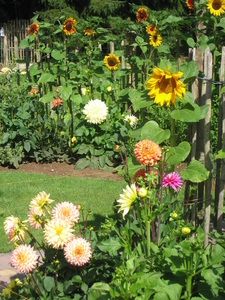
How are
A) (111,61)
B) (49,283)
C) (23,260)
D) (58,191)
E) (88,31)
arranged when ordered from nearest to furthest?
(23,260) → (49,283) → (58,191) → (111,61) → (88,31)

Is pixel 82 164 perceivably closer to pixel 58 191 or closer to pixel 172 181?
pixel 58 191

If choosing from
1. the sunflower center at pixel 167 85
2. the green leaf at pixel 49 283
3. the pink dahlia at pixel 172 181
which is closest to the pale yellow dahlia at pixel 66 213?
the green leaf at pixel 49 283

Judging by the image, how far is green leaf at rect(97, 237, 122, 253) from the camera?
8.18ft

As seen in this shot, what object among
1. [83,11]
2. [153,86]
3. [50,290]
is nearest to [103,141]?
[153,86]

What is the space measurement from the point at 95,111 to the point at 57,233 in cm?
→ 375

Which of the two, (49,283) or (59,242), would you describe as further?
(49,283)

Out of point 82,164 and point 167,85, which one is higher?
point 167,85

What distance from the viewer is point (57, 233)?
2.23 m

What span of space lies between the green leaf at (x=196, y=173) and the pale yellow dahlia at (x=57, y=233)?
0.86 meters

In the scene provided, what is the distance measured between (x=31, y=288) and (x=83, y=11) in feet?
53.5

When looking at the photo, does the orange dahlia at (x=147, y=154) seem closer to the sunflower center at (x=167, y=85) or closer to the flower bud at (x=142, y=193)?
the flower bud at (x=142, y=193)

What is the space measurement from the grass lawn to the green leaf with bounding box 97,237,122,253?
191cm

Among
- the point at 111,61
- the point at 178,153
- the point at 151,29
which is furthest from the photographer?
the point at 111,61

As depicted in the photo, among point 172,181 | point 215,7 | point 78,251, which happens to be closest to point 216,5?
point 215,7
